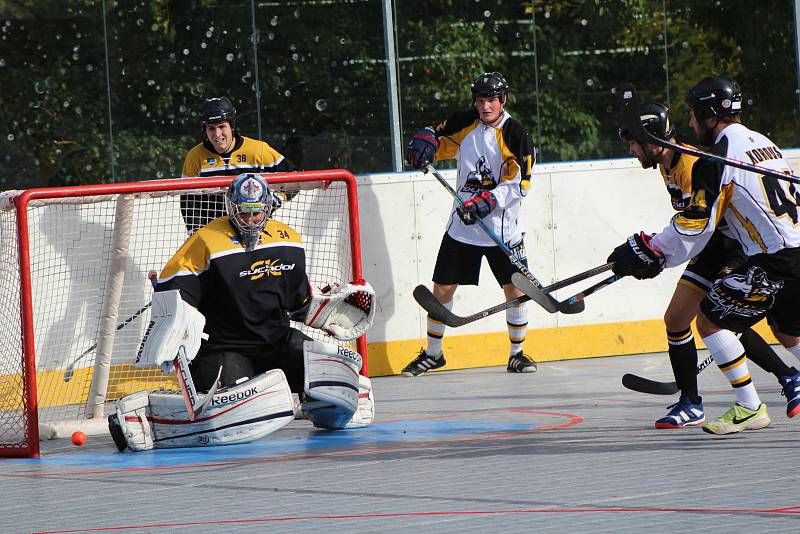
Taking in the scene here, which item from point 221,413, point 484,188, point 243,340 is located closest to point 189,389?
point 221,413

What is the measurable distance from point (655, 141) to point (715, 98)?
A: 11.0 inches

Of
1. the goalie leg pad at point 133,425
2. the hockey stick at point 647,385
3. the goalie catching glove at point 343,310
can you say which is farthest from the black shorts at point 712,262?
A: the goalie leg pad at point 133,425

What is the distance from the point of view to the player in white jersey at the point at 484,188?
327 inches

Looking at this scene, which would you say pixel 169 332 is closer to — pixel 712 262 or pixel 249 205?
pixel 249 205

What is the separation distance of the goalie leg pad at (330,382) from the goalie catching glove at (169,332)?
1.80 feet

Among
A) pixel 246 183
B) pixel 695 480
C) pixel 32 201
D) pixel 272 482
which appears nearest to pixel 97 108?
pixel 32 201

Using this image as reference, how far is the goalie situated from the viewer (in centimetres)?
599

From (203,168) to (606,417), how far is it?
8.05ft

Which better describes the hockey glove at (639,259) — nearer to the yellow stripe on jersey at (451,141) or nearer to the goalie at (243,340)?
the goalie at (243,340)

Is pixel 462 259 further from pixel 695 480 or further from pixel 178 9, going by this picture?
pixel 695 480

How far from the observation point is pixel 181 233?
7.69 m

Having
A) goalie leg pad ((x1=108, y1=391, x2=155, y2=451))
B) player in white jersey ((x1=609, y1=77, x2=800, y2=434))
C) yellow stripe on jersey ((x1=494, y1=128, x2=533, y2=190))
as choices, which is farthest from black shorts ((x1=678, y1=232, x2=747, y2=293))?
yellow stripe on jersey ((x1=494, y1=128, x2=533, y2=190))

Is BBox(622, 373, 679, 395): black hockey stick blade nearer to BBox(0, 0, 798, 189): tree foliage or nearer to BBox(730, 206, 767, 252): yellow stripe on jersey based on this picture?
BBox(730, 206, 767, 252): yellow stripe on jersey

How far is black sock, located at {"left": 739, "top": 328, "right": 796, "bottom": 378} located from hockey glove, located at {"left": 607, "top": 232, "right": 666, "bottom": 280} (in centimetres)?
75
